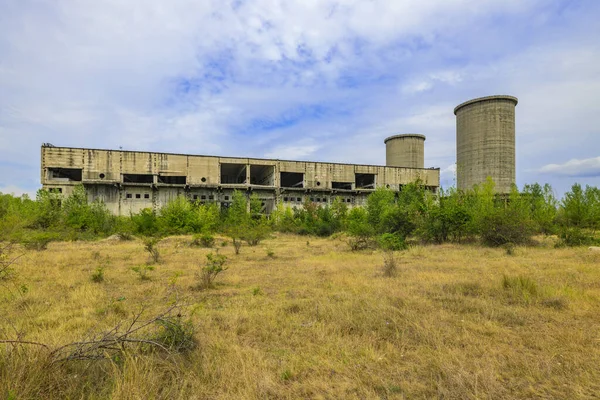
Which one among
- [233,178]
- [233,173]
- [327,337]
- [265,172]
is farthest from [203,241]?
[233,178]

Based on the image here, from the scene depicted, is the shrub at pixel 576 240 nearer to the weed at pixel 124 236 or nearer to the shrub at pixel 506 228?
the shrub at pixel 506 228

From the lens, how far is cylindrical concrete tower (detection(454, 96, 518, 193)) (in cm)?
4172

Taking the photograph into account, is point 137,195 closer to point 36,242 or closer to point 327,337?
point 36,242

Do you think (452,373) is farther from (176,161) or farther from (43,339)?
(176,161)

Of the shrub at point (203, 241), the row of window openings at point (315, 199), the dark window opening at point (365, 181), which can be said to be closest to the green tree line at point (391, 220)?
the shrub at point (203, 241)

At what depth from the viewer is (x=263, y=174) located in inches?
1935

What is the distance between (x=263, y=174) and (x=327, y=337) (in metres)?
45.4

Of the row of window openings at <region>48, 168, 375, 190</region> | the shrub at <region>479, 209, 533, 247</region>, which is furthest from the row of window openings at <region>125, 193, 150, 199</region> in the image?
the shrub at <region>479, 209, 533, 247</region>

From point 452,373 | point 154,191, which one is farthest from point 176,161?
point 452,373

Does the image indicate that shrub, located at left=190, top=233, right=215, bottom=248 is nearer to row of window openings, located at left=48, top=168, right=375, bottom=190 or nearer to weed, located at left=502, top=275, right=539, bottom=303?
weed, located at left=502, top=275, right=539, bottom=303

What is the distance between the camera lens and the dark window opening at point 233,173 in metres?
45.2

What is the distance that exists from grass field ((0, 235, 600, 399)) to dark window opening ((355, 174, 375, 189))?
39564mm

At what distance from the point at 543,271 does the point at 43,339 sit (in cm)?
1211

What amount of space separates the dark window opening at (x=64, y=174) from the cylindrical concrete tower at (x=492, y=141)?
5127cm
